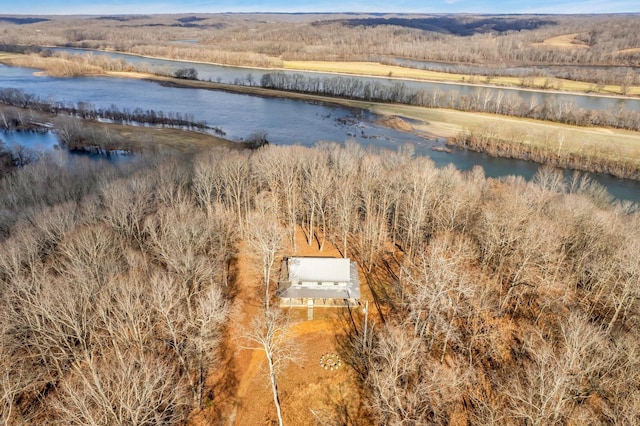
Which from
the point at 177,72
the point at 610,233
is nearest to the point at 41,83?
the point at 177,72

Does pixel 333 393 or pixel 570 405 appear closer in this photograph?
pixel 570 405

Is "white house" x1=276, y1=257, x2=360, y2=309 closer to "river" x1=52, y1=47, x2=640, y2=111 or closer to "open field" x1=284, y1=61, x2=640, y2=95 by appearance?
"river" x1=52, y1=47, x2=640, y2=111

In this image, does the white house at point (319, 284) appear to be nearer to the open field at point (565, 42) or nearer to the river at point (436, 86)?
the river at point (436, 86)

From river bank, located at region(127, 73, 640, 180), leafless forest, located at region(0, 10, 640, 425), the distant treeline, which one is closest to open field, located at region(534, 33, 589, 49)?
the distant treeline

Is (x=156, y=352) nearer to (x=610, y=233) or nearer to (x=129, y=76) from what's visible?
(x=610, y=233)

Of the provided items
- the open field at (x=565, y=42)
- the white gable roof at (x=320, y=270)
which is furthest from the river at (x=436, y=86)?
the open field at (x=565, y=42)
